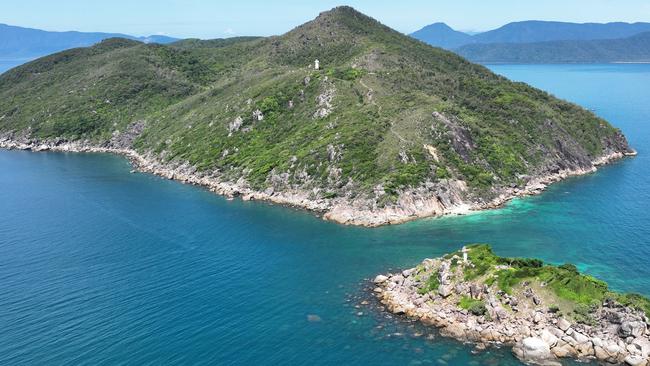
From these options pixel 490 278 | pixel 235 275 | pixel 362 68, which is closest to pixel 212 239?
pixel 235 275

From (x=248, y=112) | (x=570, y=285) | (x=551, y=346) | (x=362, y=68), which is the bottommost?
(x=551, y=346)

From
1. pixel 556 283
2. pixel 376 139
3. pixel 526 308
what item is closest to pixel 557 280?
pixel 556 283

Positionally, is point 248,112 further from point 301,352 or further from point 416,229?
point 301,352

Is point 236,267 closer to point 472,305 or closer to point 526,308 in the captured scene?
point 472,305

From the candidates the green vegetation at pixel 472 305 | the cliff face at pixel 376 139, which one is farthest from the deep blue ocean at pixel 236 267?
the cliff face at pixel 376 139

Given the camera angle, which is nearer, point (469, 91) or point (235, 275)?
point (235, 275)

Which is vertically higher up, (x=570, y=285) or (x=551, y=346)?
(x=570, y=285)
